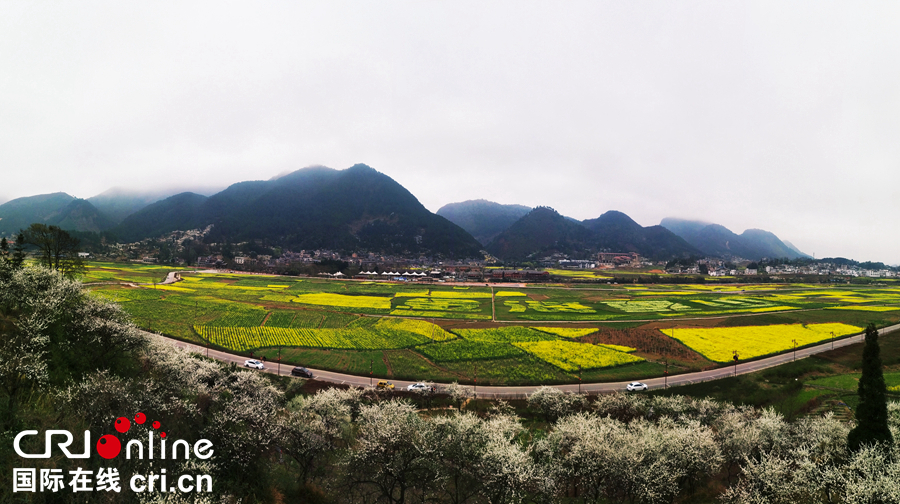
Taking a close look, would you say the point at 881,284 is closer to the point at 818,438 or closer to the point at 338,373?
the point at 818,438

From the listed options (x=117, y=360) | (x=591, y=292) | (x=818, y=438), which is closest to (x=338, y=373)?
(x=117, y=360)

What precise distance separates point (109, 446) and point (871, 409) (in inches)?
1558

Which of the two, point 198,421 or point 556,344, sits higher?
point 198,421

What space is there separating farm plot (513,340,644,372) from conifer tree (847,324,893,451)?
26.2 metres

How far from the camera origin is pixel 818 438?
23688mm

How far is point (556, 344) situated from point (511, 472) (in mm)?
38946

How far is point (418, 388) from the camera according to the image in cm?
3762

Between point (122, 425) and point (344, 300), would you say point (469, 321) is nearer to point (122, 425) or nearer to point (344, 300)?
point (344, 300)

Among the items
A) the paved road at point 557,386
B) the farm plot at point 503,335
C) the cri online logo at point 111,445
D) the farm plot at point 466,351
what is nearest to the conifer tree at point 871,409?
the paved road at point 557,386

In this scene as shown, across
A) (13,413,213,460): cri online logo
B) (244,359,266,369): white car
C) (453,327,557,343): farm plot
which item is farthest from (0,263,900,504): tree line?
(453,327,557,343): farm plot

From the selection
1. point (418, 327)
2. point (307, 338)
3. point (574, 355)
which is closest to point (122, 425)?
point (307, 338)

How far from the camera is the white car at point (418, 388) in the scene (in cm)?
3730

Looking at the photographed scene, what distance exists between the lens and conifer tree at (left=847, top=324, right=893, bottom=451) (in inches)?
810

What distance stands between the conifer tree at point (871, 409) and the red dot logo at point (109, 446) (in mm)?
38130
